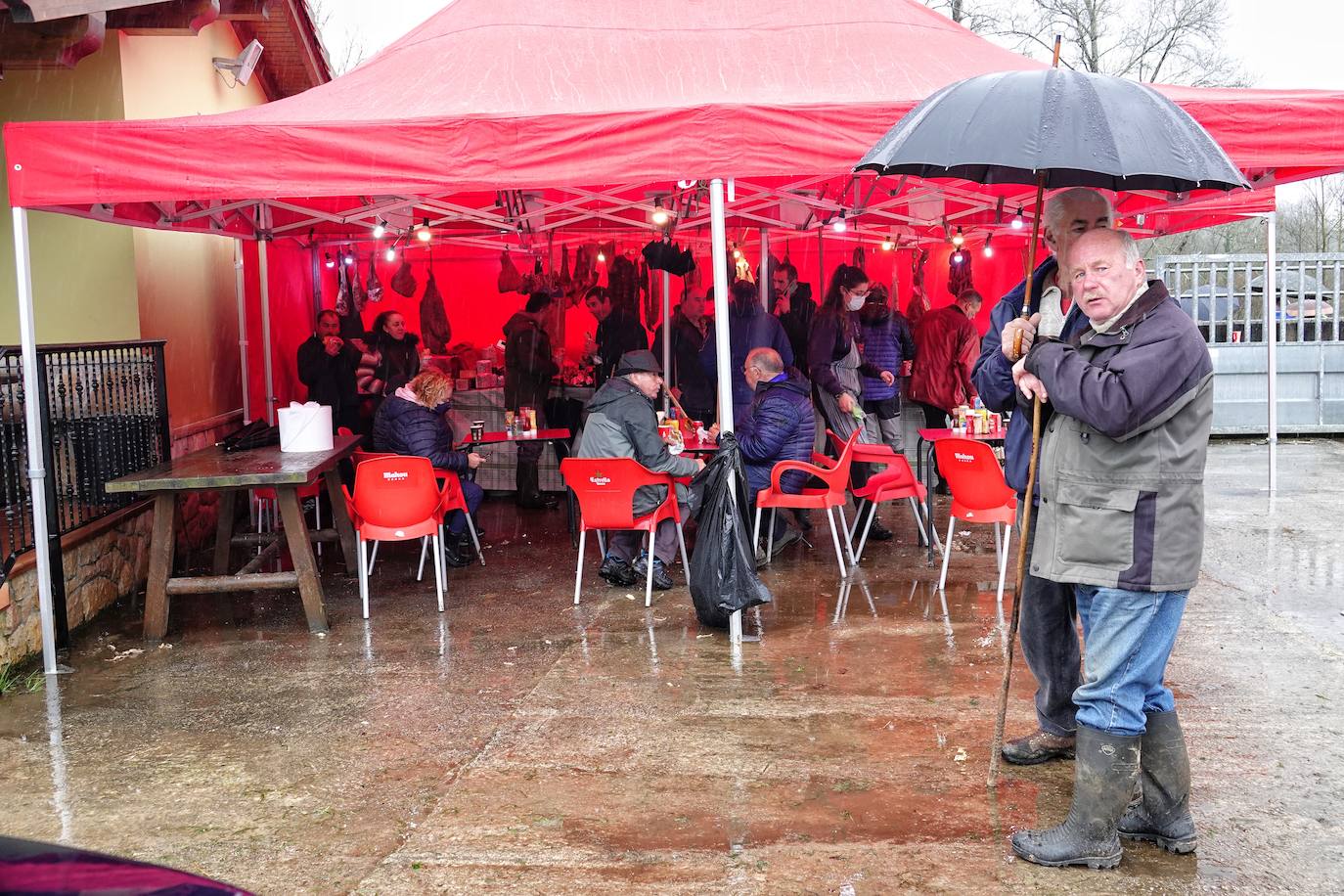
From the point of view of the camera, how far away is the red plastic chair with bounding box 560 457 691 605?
20.9 ft

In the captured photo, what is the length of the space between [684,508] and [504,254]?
4.82 m

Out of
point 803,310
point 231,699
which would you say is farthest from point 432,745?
point 803,310

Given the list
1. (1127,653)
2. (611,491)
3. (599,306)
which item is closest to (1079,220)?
(1127,653)

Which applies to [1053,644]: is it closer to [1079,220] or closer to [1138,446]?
[1138,446]

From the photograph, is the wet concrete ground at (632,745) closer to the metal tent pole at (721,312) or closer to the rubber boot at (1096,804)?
the rubber boot at (1096,804)

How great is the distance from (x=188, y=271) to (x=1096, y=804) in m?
7.68

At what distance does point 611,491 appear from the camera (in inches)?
253

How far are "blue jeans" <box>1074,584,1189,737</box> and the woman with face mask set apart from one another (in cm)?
453

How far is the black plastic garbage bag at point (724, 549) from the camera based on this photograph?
5672mm

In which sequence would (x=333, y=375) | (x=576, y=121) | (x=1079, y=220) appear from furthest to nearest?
(x=333, y=375), (x=576, y=121), (x=1079, y=220)

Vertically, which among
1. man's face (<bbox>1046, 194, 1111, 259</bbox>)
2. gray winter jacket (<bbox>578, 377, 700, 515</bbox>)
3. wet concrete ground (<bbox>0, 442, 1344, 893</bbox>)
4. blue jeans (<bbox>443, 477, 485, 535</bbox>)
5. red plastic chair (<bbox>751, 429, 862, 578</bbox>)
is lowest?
wet concrete ground (<bbox>0, 442, 1344, 893</bbox>)

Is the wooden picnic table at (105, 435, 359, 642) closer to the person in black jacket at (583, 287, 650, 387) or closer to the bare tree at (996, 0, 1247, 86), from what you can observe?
the person in black jacket at (583, 287, 650, 387)

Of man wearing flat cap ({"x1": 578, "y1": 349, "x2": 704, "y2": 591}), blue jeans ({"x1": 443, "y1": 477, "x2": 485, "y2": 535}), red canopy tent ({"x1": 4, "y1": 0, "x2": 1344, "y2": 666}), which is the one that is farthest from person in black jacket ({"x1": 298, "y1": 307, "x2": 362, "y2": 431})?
man wearing flat cap ({"x1": 578, "y1": 349, "x2": 704, "y2": 591})

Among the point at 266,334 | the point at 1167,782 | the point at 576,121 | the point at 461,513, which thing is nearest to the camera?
the point at 1167,782
